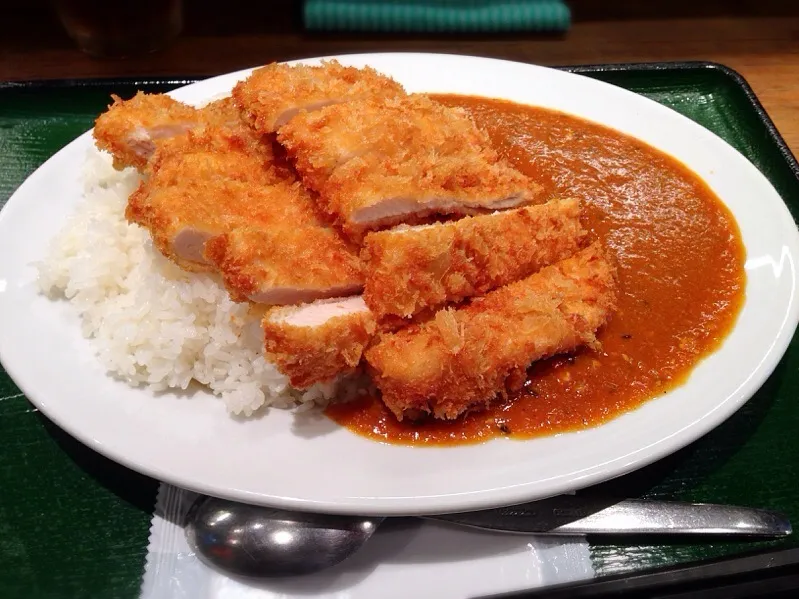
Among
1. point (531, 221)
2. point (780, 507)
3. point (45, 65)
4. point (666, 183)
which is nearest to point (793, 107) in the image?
point (666, 183)

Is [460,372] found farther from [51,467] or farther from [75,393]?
[51,467]

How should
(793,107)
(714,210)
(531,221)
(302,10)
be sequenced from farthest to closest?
(302,10), (793,107), (714,210), (531,221)

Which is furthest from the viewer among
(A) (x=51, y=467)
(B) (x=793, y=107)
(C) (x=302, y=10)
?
(C) (x=302, y=10)

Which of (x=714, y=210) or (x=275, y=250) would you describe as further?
(x=714, y=210)

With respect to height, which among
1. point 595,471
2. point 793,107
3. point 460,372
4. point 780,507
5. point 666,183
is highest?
point 793,107

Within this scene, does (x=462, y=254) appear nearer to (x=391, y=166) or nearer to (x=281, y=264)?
(x=391, y=166)

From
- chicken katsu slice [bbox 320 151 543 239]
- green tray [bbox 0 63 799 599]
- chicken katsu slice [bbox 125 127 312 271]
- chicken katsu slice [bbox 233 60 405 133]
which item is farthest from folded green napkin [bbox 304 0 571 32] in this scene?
green tray [bbox 0 63 799 599]
